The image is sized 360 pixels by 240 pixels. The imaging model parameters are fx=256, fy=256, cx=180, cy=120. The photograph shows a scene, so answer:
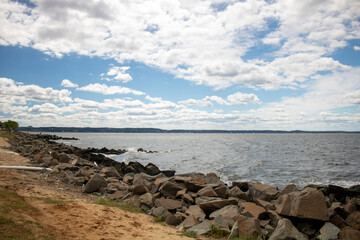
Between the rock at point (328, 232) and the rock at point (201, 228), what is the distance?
3.31 meters

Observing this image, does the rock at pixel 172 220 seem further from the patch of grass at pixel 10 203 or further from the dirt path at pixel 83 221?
the patch of grass at pixel 10 203

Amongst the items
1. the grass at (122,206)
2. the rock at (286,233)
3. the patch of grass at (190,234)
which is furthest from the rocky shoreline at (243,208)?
the grass at (122,206)

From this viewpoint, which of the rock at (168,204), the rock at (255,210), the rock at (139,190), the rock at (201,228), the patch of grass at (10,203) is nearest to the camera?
the patch of grass at (10,203)

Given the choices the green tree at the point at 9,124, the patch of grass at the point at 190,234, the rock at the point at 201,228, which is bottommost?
the patch of grass at the point at 190,234

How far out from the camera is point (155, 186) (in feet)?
41.0

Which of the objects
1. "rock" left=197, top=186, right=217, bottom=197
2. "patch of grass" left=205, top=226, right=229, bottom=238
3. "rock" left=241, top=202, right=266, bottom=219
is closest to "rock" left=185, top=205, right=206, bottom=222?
"patch of grass" left=205, top=226, right=229, bottom=238

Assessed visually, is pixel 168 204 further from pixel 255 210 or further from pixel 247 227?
pixel 247 227

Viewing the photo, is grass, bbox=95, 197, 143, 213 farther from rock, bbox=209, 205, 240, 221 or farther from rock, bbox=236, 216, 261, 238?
rock, bbox=236, 216, 261, 238

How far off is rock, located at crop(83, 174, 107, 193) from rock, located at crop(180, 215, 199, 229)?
18.0ft

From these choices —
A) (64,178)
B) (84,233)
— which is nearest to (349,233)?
(84,233)

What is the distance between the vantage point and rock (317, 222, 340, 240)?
297 inches

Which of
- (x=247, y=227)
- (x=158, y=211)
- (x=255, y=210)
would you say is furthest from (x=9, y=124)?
(x=247, y=227)

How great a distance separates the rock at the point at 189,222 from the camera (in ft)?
28.3

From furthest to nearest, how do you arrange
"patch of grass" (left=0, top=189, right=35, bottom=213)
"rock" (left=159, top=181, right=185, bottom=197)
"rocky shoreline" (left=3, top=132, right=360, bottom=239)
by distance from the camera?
"rock" (left=159, top=181, right=185, bottom=197) < "rocky shoreline" (left=3, top=132, right=360, bottom=239) < "patch of grass" (left=0, top=189, right=35, bottom=213)
